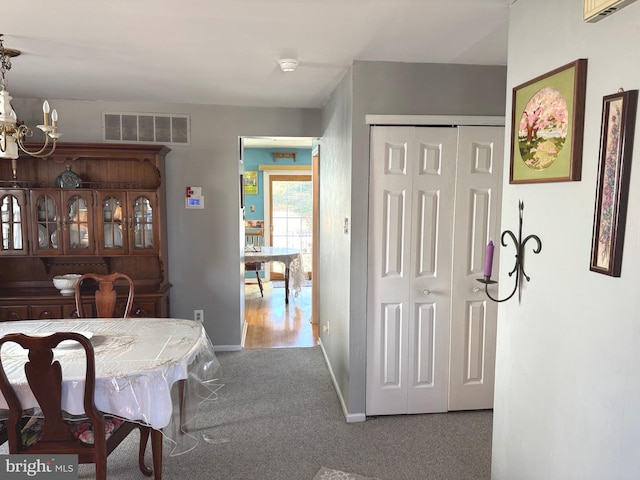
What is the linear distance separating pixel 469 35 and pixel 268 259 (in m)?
3.97

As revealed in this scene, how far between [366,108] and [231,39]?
0.89m

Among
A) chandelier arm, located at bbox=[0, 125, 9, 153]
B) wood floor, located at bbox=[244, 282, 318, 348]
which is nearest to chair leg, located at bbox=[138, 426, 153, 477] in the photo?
chandelier arm, located at bbox=[0, 125, 9, 153]

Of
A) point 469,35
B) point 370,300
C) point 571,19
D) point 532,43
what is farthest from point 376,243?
point 571,19

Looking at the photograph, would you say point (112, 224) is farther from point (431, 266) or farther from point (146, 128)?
point (431, 266)

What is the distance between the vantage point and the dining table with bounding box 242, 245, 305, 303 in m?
5.71

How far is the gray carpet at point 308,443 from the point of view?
2.35 m

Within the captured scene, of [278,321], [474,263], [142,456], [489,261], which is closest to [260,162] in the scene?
[278,321]

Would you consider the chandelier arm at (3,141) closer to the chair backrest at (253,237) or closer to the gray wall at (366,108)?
the gray wall at (366,108)

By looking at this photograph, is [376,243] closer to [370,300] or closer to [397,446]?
[370,300]

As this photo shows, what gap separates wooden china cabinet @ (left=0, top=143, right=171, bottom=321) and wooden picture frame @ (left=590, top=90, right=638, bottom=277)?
325 cm

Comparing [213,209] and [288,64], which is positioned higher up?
[288,64]

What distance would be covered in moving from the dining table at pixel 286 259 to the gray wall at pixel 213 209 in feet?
5.06

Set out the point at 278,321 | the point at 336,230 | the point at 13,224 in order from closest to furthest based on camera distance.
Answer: the point at 336,230 → the point at 13,224 → the point at 278,321

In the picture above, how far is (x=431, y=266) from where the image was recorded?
9.45ft
